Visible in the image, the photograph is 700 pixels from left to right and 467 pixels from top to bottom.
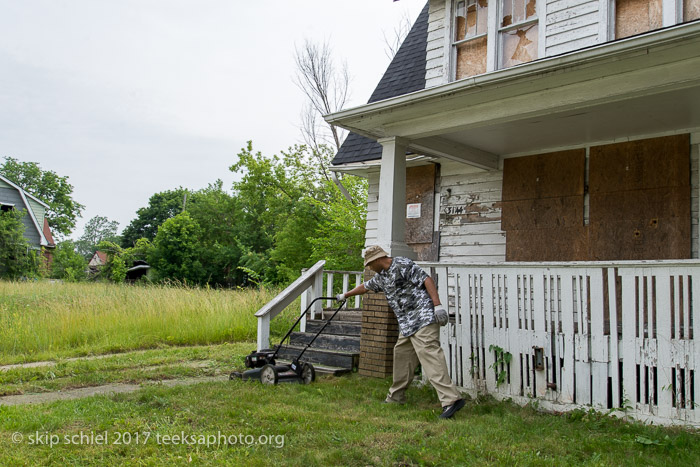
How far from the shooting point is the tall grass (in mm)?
10328

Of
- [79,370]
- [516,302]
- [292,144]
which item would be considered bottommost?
[79,370]

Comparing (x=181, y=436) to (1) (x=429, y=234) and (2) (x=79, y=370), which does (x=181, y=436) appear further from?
(1) (x=429, y=234)

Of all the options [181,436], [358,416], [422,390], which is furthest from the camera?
[422,390]

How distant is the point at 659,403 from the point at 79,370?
7278 millimetres

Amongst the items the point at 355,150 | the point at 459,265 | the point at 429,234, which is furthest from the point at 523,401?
the point at 355,150

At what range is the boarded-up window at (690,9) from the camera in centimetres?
694

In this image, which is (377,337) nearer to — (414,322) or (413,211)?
(414,322)

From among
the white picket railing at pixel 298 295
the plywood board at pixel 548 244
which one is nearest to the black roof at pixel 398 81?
the white picket railing at pixel 298 295

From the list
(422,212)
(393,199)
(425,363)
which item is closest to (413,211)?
(422,212)

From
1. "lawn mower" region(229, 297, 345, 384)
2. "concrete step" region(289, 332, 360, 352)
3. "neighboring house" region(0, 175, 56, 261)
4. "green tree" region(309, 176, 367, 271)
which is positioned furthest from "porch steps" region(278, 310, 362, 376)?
"neighboring house" region(0, 175, 56, 261)

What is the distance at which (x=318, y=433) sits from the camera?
4672 mm

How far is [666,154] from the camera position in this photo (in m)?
7.11

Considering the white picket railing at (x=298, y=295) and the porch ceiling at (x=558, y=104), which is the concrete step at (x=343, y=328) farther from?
→ the porch ceiling at (x=558, y=104)

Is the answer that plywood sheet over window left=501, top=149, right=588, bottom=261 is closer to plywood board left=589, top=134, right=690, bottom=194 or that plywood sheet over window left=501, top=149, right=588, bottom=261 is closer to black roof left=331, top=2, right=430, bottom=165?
plywood board left=589, top=134, right=690, bottom=194
